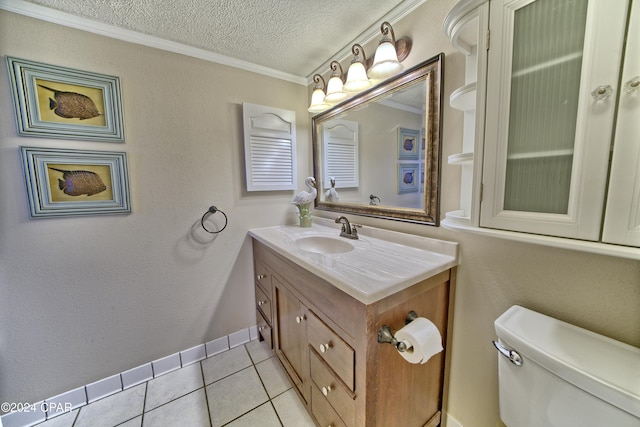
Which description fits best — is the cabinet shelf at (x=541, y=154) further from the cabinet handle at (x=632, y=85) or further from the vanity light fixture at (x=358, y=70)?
the vanity light fixture at (x=358, y=70)

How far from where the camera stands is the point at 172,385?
4.65 feet

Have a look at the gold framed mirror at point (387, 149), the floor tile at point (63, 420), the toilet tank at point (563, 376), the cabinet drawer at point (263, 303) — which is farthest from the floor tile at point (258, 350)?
the toilet tank at point (563, 376)

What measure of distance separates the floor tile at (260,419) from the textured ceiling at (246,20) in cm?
211

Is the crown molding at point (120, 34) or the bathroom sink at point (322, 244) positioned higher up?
the crown molding at point (120, 34)

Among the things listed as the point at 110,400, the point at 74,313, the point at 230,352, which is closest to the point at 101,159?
the point at 74,313

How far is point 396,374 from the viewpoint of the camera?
2.76 feet

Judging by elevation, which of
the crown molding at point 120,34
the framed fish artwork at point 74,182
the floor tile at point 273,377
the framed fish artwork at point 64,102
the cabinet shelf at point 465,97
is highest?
the crown molding at point 120,34

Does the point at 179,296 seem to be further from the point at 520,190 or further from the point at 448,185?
the point at 520,190

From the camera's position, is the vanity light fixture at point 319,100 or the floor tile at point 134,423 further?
the vanity light fixture at point 319,100

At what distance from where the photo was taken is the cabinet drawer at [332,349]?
0.81 m

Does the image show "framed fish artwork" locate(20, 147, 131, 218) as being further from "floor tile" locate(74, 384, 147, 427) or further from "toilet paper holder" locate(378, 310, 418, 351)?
"toilet paper holder" locate(378, 310, 418, 351)

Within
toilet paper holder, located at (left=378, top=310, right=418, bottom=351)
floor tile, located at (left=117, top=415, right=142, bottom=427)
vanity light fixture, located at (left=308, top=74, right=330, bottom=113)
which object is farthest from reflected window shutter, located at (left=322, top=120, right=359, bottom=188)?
floor tile, located at (left=117, top=415, right=142, bottom=427)

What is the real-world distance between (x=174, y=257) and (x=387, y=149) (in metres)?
1.52

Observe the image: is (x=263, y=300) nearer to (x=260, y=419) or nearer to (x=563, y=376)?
(x=260, y=419)
